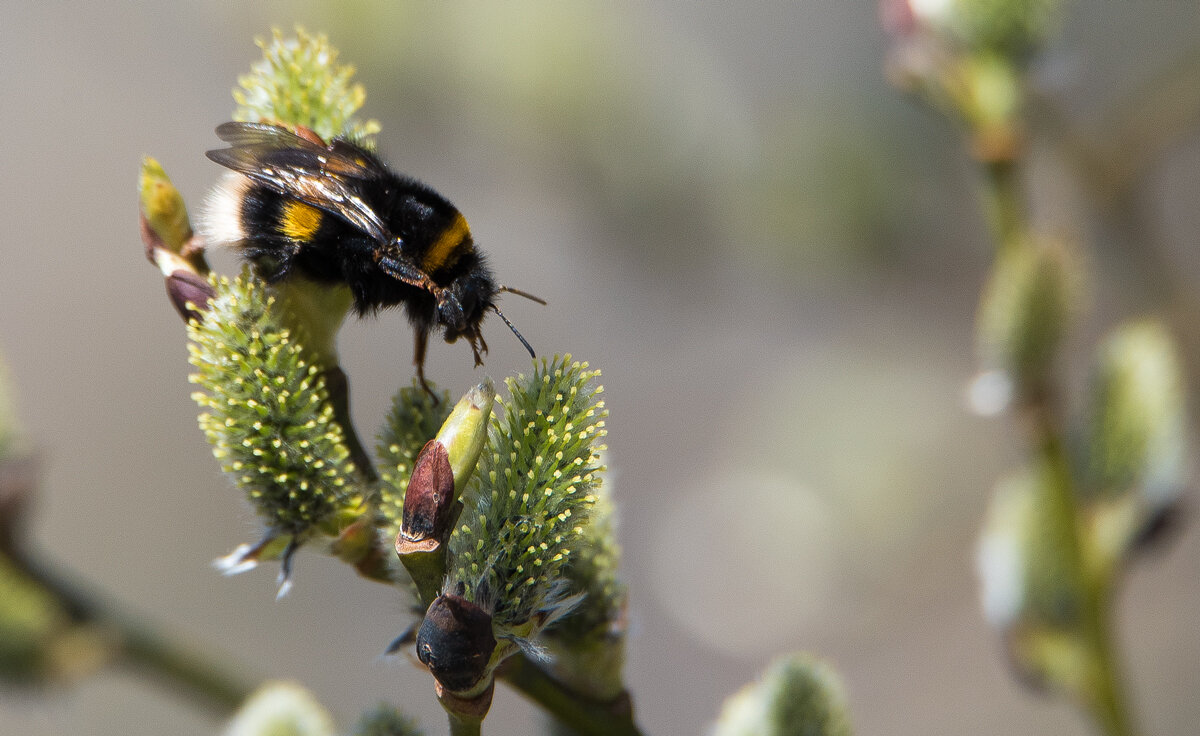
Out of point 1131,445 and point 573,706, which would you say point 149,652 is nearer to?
point 573,706

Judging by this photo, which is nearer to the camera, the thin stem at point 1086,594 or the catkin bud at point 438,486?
the catkin bud at point 438,486

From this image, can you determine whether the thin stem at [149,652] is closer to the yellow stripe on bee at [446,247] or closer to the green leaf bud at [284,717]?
the green leaf bud at [284,717]

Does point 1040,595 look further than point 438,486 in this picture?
Yes

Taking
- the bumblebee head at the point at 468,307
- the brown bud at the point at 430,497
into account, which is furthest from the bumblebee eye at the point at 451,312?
the brown bud at the point at 430,497

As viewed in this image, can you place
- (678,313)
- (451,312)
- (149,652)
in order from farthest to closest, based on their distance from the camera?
(678,313), (149,652), (451,312)

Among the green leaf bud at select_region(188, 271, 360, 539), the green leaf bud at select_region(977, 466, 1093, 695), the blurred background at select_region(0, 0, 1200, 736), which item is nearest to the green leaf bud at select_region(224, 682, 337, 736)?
the green leaf bud at select_region(188, 271, 360, 539)

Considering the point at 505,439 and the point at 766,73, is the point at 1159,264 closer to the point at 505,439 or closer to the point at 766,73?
the point at 505,439

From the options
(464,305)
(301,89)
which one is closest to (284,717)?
(464,305)

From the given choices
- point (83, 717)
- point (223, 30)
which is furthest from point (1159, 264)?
point (83, 717)
